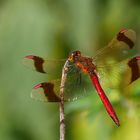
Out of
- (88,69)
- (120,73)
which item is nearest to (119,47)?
(120,73)

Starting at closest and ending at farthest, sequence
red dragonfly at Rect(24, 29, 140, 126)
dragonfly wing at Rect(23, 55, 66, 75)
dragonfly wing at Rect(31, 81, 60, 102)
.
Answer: dragonfly wing at Rect(31, 81, 60, 102)
red dragonfly at Rect(24, 29, 140, 126)
dragonfly wing at Rect(23, 55, 66, 75)

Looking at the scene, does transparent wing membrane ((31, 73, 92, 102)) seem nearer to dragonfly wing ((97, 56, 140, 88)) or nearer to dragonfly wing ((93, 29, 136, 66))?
dragonfly wing ((97, 56, 140, 88))

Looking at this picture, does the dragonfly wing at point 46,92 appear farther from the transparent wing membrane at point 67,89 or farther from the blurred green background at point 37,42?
the blurred green background at point 37,42

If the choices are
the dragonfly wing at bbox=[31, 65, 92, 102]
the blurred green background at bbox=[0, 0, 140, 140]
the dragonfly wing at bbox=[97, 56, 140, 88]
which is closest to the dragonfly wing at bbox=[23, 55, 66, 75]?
the dragonfly wing at bbox=[31, 65, 92, 102]

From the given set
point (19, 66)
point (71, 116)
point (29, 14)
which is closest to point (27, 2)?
point (29, 14)

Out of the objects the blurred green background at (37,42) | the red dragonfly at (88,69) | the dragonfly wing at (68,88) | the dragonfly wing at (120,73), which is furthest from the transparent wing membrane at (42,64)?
the blurred green background at (37,42)

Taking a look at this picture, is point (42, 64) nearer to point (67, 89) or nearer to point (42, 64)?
point (42, 64)
